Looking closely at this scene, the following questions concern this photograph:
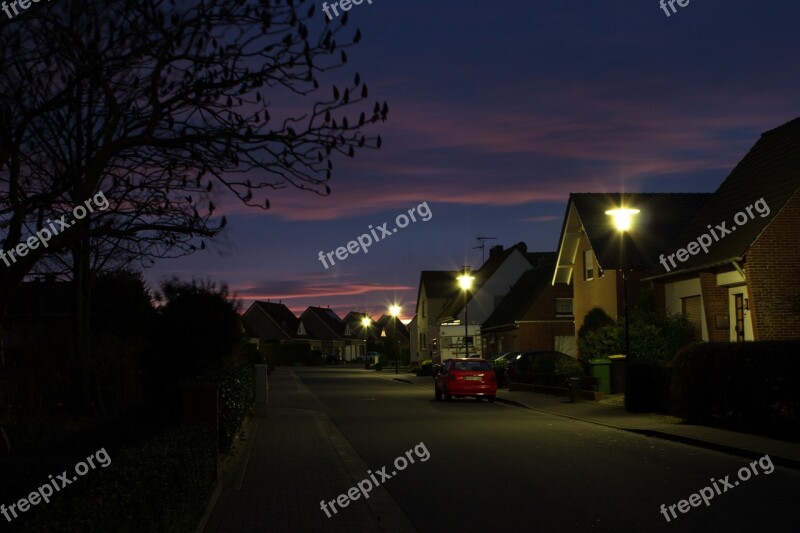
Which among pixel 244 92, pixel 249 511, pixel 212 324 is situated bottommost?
pixel 249 511

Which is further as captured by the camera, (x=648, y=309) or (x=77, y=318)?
(x=648, y=309)

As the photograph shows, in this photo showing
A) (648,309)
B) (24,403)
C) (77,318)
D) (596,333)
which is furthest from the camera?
(648,309)

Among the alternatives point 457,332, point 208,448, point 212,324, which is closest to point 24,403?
point 212,324

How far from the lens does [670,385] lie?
2334 cm

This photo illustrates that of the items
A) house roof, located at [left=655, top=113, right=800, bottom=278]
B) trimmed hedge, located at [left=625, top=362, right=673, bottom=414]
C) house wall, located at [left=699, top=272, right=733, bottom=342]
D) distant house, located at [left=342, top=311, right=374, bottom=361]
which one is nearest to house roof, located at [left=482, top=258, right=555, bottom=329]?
house roof, located at [left=655, top=113, right=800, bottom=278]

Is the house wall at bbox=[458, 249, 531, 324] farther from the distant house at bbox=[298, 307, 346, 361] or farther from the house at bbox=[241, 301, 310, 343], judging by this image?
the distant house at bbox=[298, 307, 346, 361]

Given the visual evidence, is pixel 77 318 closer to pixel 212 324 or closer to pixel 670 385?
pixel 212 324

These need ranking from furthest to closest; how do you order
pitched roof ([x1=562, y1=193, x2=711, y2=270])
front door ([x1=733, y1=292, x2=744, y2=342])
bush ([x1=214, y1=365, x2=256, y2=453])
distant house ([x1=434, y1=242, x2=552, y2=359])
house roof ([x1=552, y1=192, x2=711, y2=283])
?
distant house ([x1=434, y1=242, x2=552, y2=359]) → house roof ([x1=552, y1=192, x2=711, y2=283]) → pitched roof ([x1=562, y1=193, x2=711, y2=270]) → front door ([x1=733, y1=292, x2=744, y2=342]) → bush ([x1=214, y1=365, x2=256, y2=453])

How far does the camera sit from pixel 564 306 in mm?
58500

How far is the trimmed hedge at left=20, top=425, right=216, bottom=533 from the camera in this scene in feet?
18.8

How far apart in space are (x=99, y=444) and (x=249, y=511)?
440 centimetres

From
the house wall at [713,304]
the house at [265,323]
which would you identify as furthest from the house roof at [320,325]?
the house wall at [713,304]

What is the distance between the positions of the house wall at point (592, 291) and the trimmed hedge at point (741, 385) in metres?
16.8

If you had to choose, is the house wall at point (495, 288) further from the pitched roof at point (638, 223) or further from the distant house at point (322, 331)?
the distant house at point (322, 331)
